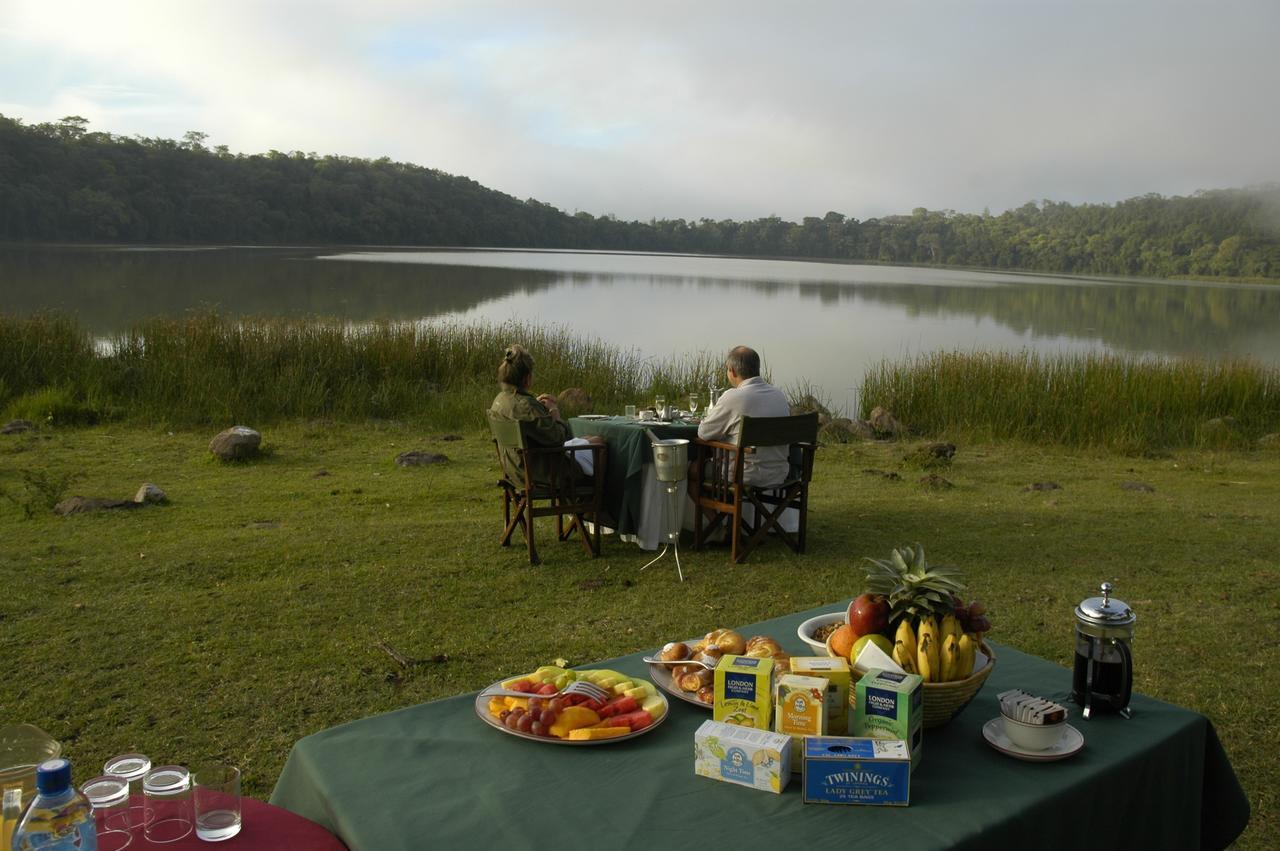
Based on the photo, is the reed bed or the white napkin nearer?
the white napkin

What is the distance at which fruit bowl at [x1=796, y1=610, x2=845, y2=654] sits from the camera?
7.07 feet

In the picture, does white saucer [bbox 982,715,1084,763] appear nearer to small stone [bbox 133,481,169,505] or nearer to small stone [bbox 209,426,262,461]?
small stone [bbox 133,481,169,505]

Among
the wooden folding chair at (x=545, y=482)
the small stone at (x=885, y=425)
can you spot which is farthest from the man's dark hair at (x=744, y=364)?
Answer: the small stone at (x=885, y=425)

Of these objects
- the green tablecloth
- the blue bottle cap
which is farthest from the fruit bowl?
A: the green tablecloth

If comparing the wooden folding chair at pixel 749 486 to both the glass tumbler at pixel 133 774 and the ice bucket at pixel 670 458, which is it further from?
the glass tumbler at pixel 133 774

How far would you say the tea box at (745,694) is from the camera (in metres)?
1.80

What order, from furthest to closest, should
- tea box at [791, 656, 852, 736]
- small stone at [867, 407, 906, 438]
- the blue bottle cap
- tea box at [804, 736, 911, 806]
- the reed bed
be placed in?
small stone at [867, 407, 906, 438], the reed bed, tea box at [791, 656, 852, 736], tea box at [804, 736, 911, 806], the blue bottle cap

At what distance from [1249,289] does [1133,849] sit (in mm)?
63747

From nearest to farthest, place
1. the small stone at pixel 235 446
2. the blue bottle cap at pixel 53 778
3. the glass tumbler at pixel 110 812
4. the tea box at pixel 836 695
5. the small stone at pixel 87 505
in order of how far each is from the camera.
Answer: the blue bottle cap at pixel 53 778, the glass tumbler at pixel 110 812, the tea box at pixel 836 695, the small stone at pixel 87 505, the small stone at pixel 235 446

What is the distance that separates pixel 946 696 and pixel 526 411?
153 inches

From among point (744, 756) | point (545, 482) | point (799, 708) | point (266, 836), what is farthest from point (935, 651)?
point (545, 482)

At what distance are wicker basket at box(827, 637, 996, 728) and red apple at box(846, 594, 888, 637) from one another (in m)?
0.17

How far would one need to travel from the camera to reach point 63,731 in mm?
3404

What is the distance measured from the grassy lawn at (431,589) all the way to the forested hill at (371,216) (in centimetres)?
4885
